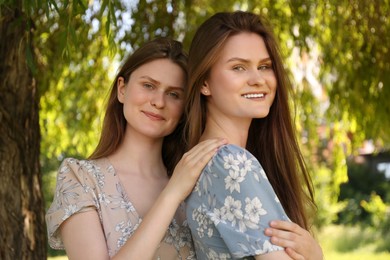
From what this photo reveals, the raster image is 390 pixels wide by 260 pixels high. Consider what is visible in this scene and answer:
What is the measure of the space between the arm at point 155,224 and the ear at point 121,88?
0.54 m

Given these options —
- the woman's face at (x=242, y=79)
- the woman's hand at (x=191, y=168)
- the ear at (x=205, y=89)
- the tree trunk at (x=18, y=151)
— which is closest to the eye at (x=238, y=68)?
the woman's face at (x=242, y=79)

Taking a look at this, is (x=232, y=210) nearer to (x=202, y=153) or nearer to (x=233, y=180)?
(x=233, y=180)

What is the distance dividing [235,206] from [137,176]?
63 centimetres

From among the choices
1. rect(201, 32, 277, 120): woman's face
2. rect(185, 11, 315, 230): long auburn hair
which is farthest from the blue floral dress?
rect(185, 11, 315, 230): long auburn hair

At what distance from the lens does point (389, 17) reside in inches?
208

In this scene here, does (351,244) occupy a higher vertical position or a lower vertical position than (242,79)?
lower

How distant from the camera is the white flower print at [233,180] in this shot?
2402 millimetres

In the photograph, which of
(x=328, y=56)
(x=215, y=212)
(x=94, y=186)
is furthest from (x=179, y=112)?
(x=328, y=56)

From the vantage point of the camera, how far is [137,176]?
115 inches

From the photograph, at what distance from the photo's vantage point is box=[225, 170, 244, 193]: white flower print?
2.40 m

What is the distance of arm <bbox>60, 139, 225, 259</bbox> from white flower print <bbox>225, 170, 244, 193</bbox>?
13cm

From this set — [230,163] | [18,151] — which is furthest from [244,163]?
[18,151]

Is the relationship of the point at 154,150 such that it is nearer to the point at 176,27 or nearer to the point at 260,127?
the point at 260,127

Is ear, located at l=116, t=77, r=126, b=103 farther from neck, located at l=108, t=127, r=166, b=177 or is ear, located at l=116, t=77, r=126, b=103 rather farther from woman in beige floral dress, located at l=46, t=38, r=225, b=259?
neck, located at l=108, t=127, r=166, b=177
